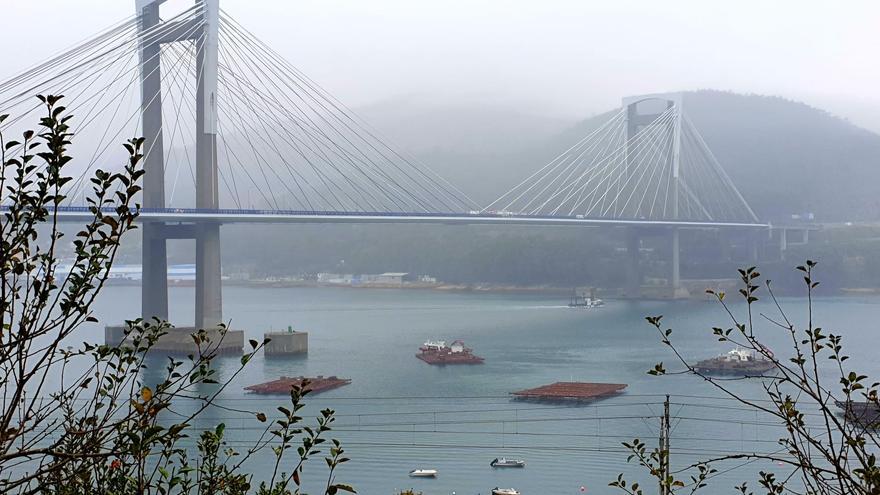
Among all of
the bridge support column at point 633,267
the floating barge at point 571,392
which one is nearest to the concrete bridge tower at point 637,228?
the bridge support column at point 633,267

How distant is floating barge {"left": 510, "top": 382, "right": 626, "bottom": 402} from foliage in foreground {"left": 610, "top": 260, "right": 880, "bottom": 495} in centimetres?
142

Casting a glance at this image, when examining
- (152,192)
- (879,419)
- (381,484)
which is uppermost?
(152,192)

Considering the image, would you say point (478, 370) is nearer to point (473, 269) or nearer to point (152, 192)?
point (152, 192)

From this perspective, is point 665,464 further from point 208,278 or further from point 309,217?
point 309,217

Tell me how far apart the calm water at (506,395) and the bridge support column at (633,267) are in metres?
5.27

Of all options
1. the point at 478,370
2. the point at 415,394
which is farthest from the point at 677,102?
the point at 415,394

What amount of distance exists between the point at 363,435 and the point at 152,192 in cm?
905

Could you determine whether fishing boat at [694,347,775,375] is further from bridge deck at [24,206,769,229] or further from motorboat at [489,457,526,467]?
motorboat at [489,457,526,467]

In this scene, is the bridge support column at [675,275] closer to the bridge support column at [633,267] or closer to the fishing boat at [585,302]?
the bridge support column at [633,267]

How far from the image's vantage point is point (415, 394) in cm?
1445

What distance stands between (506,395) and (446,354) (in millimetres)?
4088

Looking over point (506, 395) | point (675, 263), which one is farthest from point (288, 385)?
point (675, 263)

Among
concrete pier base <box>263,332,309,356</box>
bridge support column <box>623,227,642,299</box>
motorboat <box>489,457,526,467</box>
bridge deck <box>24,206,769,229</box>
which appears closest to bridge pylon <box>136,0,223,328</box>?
bridge deck <box>24,206,769,229</box>

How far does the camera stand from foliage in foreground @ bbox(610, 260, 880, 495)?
188 centimetres
